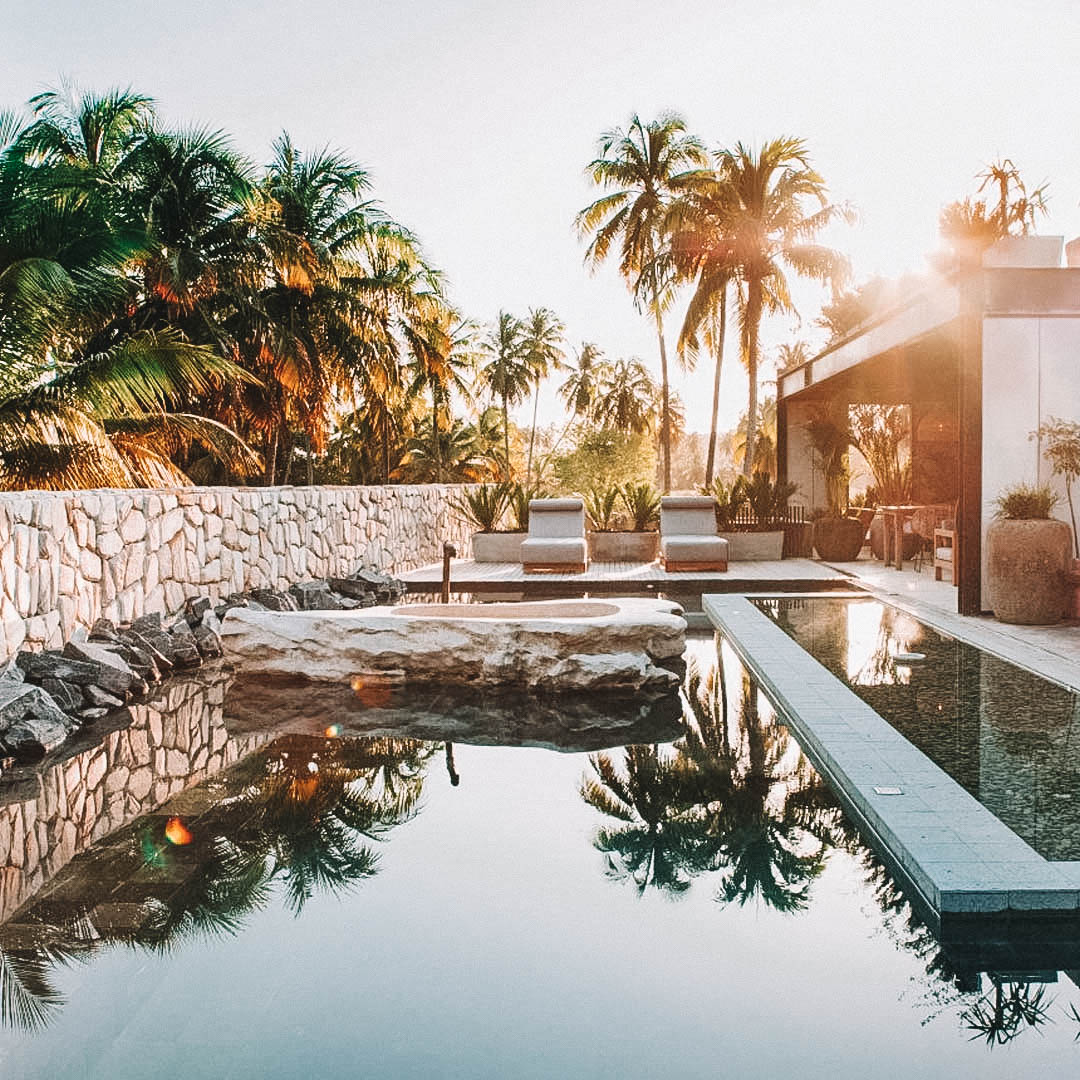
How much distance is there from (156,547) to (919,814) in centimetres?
684

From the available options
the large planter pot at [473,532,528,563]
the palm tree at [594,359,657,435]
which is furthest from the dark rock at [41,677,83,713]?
the palm tree at [594,359,657,435]

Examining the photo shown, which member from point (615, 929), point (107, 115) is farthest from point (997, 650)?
point (107, 115)

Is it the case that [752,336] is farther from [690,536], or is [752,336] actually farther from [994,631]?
[994,631]

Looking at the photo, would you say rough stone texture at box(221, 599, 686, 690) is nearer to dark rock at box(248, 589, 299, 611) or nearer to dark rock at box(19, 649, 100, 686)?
dark rock at box(19, 649, 100, 686)

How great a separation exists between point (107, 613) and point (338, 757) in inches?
138

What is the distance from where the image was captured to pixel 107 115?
1688cm

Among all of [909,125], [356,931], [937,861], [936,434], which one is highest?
[909,125]

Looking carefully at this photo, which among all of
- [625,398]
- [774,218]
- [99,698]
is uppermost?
[774,218]

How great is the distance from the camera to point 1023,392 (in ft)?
29.3

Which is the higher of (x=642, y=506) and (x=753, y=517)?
(x=642, y=506)

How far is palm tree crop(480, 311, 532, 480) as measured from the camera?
46594mm

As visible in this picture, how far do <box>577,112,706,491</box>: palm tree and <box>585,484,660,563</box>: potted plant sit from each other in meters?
9.42

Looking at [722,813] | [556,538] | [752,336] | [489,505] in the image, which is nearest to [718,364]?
[752,336]

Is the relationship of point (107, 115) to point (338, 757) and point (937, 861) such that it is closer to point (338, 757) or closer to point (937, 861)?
point (338, 757)
